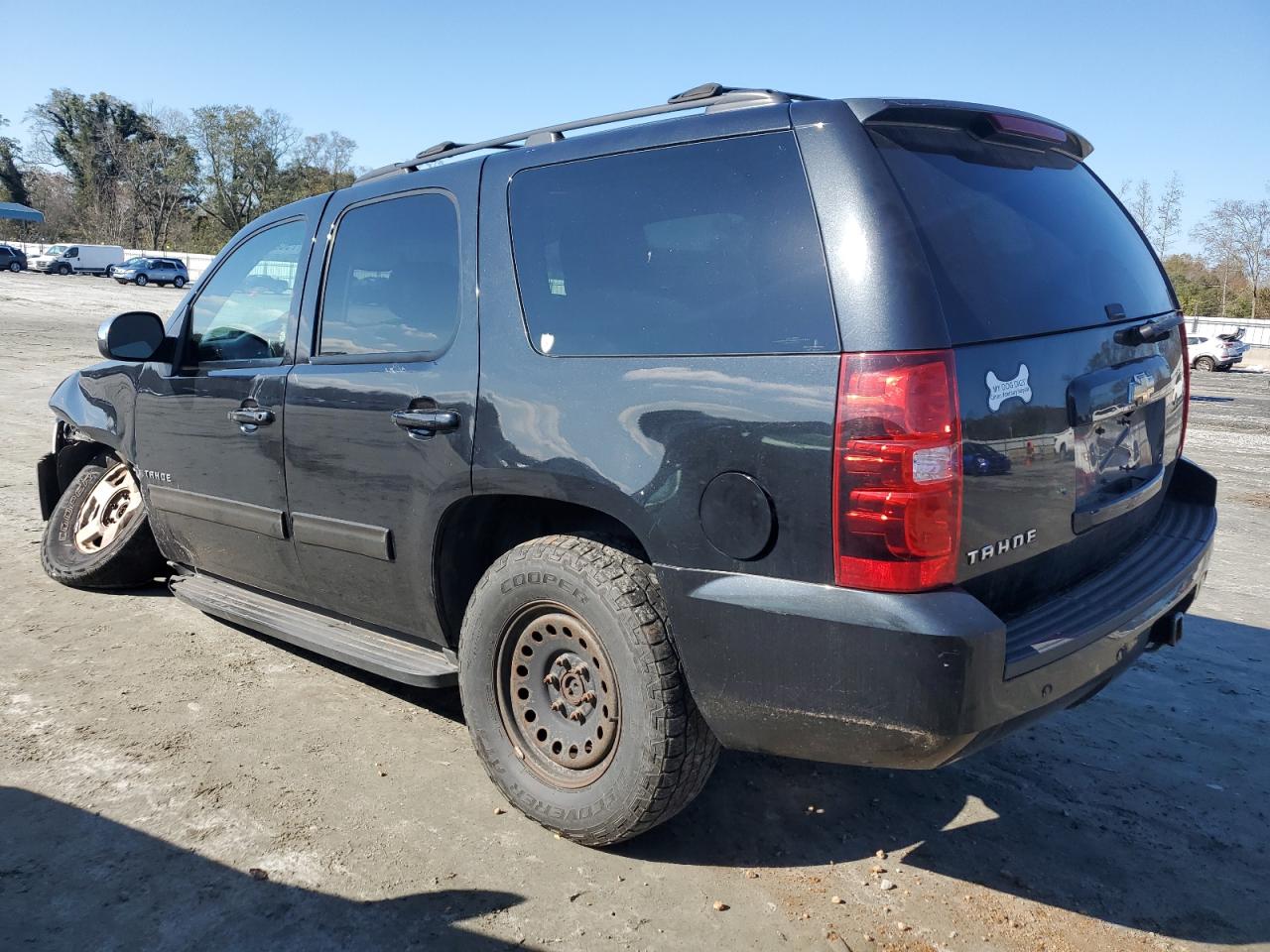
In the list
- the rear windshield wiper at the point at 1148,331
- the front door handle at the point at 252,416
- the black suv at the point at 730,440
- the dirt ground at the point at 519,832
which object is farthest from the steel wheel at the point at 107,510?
the rear windshield wiper at the point at 1148,331

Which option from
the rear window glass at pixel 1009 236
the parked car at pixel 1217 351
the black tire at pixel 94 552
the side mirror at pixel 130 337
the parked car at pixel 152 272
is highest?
the parked car at pixel 152 272

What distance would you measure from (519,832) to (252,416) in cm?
194

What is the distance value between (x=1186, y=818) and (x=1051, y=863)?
0.63 m

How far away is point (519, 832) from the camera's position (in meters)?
3.07

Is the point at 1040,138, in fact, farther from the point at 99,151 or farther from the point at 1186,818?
the point at 99,151

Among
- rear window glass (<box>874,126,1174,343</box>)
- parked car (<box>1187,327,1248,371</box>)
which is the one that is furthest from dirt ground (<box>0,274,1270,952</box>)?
parked car (<box>1187,327,1248,371</box>)

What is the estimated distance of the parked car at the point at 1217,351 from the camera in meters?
29.7

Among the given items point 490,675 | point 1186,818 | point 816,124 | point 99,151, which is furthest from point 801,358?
point 99,151

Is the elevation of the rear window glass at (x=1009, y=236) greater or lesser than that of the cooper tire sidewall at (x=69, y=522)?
greater

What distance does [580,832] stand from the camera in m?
2.90

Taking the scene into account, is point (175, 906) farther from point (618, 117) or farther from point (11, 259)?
point (11, 259)

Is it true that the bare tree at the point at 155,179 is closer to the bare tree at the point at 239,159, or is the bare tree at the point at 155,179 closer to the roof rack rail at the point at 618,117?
the bare tree at the point at 239,159

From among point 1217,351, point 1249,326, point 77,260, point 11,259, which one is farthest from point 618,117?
point 77,260

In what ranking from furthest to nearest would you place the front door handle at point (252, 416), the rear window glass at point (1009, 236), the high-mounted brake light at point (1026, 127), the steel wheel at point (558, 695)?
the front door handle at point (252, 416), the steel wheel at point (558, 695), the high-mounted brake light at point (1026, 127), the rear window glass at point (1009, 236)
